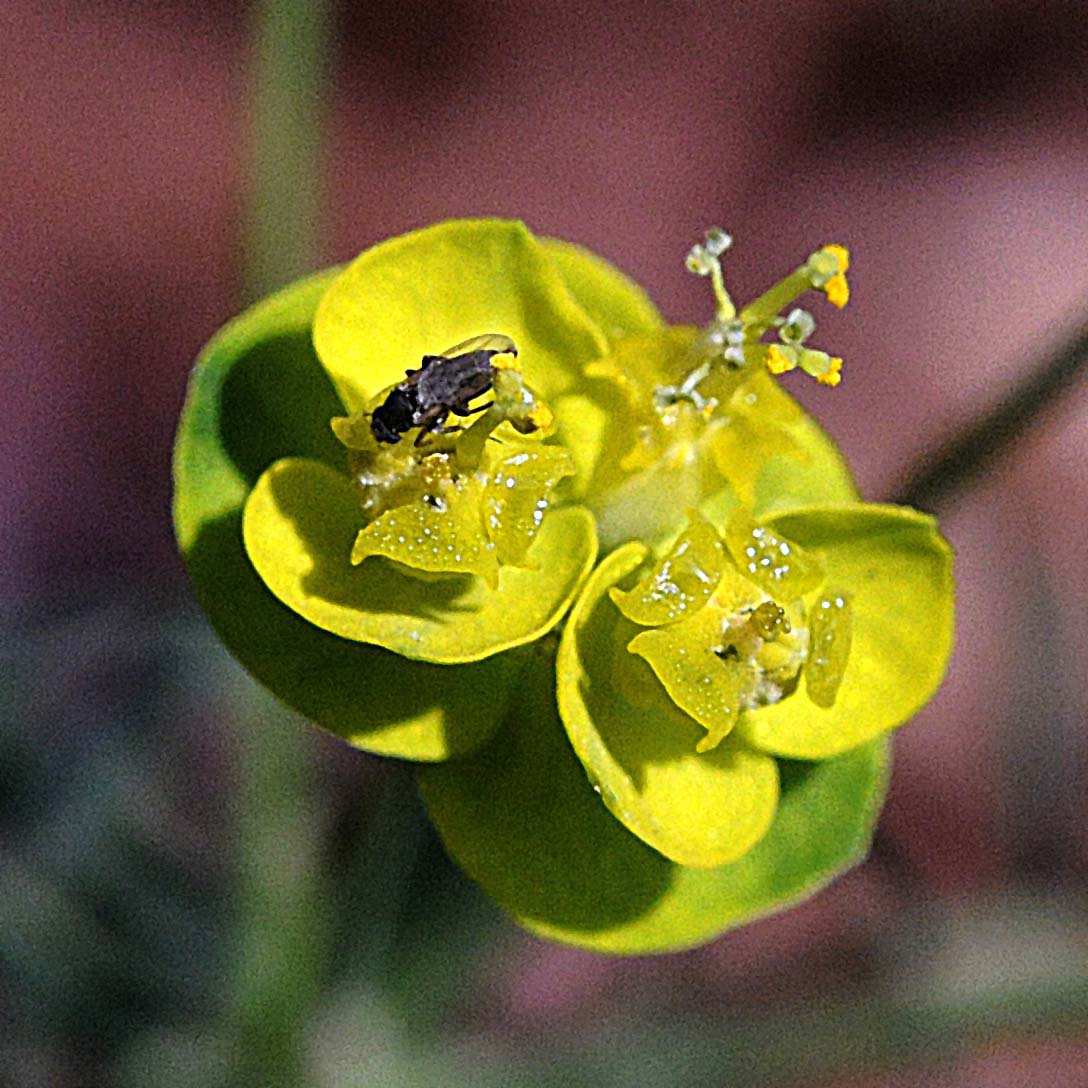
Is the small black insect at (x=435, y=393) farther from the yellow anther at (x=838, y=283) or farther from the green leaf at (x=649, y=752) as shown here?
the yellow anther at (x=838, y=283)

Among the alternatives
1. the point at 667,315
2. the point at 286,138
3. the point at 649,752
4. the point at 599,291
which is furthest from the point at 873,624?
the point at 667,315

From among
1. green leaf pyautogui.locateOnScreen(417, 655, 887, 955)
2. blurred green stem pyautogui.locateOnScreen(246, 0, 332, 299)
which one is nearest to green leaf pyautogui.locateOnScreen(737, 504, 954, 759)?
green leaf pyautogui.locateOnScreen(417, 655, 887, 955)

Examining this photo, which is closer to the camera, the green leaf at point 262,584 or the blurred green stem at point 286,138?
the green leaf at point 262,584

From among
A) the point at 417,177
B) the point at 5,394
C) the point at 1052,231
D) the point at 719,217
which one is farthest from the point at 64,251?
the point at 1052,231

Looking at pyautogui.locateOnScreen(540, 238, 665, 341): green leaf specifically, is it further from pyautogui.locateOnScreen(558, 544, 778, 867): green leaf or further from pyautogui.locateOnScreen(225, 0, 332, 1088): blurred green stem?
pyautogui.locateOnScreen(225, 0, 332, 1088): blurred green stem

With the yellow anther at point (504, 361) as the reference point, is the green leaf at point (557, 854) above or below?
below

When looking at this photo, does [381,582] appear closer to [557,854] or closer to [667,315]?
[557,854]

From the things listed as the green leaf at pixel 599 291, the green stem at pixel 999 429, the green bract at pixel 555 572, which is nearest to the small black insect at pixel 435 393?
the green bract at pixel 555 572
